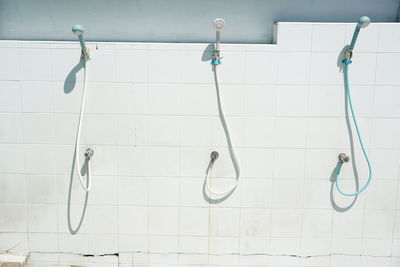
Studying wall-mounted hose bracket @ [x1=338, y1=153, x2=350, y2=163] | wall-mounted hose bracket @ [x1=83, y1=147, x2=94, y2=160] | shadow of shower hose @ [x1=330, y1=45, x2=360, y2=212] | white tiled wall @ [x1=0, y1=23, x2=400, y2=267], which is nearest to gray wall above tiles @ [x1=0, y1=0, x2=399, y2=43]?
white tiled wall @ [x1=0, y1=23, x2=400, y2=267]

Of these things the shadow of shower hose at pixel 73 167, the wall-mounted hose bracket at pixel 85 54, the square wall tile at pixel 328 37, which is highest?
the square wall tile at pixel 328 37

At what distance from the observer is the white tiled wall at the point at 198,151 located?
6.12 feet

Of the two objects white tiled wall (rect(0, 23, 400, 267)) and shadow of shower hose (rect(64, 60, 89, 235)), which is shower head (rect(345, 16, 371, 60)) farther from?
shadow of shower hose (rect(64, 60, 89, 235))

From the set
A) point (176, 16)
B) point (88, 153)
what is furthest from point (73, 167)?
point (176, 16)

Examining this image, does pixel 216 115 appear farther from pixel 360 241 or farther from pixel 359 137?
pixel 360 241

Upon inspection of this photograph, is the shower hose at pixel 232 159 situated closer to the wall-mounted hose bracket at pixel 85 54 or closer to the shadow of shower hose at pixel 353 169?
the shadow of shower hose at pixel 353 169

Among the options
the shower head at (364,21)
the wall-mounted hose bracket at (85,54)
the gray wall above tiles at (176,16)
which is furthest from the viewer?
the gray wall above tiles at (176,16)

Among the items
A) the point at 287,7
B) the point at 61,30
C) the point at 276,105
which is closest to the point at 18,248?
the point at 61,30

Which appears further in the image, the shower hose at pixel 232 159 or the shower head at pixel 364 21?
the shower hose at pixel 232 159

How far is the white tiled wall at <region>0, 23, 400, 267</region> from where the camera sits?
186 centimetres

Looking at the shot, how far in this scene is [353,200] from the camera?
1977mm

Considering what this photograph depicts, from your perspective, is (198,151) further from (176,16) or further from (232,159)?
(176,16)

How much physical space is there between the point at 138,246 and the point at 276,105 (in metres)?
1.32

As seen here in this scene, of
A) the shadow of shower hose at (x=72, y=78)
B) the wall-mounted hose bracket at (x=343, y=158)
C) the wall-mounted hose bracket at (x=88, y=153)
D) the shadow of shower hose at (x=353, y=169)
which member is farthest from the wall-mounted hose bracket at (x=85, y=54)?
the wall-mounted hose bracket at (x=343, y=158)
